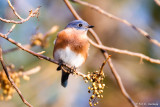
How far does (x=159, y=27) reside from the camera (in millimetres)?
7473

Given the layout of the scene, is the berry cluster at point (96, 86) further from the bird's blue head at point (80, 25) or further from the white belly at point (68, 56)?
the bird's blue head at point (80, 25)

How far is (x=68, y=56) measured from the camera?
397 centimetres

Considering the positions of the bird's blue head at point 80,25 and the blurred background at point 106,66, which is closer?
the bird's blue head at point 80,25

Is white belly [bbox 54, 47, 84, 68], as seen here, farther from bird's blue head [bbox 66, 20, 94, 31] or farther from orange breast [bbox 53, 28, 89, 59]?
bird's blue head [bbox 66, 20, 94, 31]

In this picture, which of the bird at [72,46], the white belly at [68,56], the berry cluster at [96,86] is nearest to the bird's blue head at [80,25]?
the bird at [72,46]

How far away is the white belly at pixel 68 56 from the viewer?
3.96 m

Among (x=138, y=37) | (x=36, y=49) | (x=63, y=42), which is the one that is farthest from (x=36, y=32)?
(x=138, y=37)

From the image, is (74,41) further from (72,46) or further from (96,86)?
(96,86)

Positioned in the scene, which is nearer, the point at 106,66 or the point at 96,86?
the point at 96,86

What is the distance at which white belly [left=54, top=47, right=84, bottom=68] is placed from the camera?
396 centimetres

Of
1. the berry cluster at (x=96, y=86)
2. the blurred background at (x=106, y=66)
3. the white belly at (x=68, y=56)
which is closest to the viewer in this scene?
the berry cluster at (x=96, y=86)

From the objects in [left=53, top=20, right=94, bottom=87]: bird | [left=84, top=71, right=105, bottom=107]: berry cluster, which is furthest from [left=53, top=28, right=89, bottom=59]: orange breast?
[left=84, top=71, right=105, bottom=107]: berry cluster

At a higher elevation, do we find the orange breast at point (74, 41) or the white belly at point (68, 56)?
the orange breast at point (74, 41)

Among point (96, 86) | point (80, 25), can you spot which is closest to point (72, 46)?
point (80, 25)
